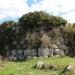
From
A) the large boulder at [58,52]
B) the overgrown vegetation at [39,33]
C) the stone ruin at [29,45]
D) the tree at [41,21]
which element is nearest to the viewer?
the large boulder at [58,52]

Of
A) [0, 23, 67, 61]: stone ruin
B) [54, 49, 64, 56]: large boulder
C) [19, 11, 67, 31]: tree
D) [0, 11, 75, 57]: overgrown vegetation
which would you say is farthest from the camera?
Result: [19, 11, 67, 31]: tree

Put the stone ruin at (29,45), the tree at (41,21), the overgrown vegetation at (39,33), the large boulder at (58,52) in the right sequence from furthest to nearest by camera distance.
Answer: the tree at (41,21) < the overgrown vegetation at (39,33) < the stone ruin at (29,45) < the large boulder at (58,52)

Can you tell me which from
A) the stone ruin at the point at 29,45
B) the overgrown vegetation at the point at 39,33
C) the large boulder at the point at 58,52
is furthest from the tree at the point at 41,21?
the large boulder at the point at 58,52

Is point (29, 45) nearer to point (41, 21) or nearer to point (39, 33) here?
point (39, 33)

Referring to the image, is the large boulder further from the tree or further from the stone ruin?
the tree

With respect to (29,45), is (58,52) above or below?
below

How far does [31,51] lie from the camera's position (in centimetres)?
2397

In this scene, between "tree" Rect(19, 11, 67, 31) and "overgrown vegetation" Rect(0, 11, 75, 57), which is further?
"tree" Rect(19, 11, 67, 31)

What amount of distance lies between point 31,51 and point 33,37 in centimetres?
113

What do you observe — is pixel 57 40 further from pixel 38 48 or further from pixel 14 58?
pixel 14 58

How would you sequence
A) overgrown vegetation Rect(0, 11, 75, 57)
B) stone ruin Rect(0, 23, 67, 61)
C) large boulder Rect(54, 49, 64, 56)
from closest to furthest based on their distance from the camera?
1. large boulder Rect(54, 49, 64, 56)
2. stone ruin Rect(0, 23, 67, 61)
3. overgrown vegetation Rect(0, 11, 75, 57)

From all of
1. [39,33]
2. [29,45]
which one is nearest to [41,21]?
[39,33]

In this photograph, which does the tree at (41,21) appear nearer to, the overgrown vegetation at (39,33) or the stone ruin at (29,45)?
the overgrown vegetation at (39,33)

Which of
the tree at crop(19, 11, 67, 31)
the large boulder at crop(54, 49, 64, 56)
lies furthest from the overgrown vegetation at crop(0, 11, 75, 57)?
the large boulder at crop(54, 49, 64, 56)
